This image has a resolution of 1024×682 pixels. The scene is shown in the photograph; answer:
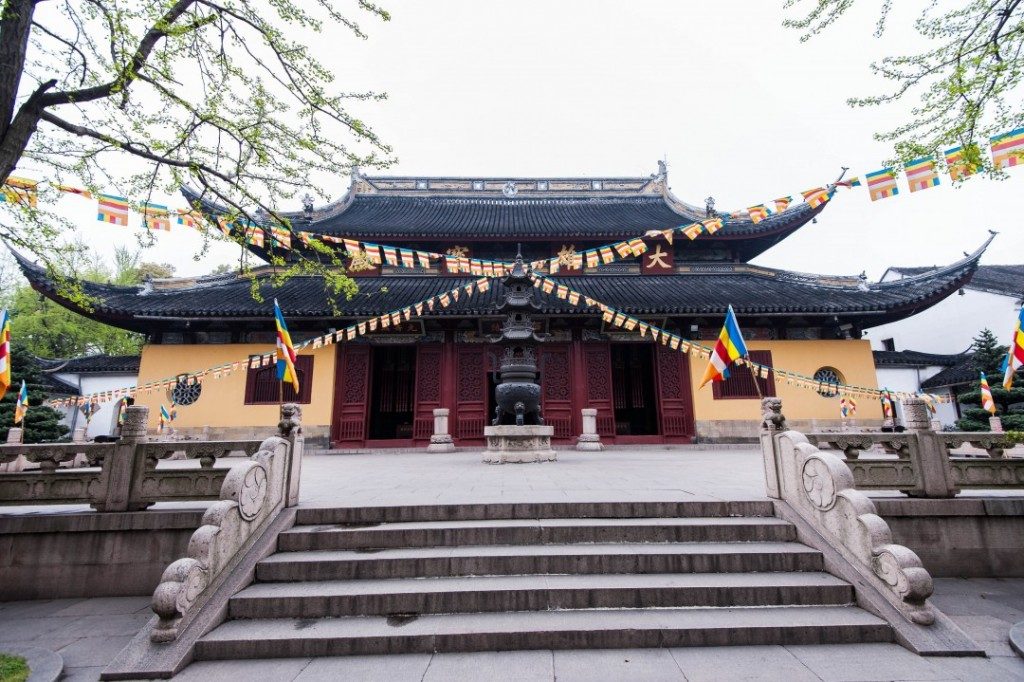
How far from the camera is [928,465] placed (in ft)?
16.2

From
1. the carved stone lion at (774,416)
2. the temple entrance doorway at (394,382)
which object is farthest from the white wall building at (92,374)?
the carved stone lion at (774,416)

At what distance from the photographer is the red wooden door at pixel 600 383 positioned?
1437 centimetres

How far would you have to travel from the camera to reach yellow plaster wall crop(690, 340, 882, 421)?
14.4m

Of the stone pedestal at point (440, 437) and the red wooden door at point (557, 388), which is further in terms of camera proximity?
the red wooden door at point (557, 388)

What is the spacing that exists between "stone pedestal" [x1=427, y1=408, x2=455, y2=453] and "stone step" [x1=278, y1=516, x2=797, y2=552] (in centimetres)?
892

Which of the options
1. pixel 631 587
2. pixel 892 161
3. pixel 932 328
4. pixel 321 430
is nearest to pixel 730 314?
pixel 892 161

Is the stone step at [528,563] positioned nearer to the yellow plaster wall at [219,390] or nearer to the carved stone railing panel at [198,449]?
the carved stone railing panel at [198,449]

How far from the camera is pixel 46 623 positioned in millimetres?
4117

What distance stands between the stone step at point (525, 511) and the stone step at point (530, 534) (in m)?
0.21

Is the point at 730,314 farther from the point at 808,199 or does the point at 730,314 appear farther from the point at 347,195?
the point at 347,195

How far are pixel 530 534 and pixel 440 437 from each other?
31.1 feet

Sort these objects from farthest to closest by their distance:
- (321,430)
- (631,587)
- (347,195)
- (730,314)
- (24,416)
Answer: (347,195) → (321,430) → (24,416) → (730,314) → (631,587)

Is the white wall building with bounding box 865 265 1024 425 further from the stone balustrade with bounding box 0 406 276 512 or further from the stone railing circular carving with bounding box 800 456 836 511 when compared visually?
the stone balustrade with bounding box 0 406 276 512

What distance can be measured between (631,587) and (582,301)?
1123 cm
